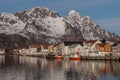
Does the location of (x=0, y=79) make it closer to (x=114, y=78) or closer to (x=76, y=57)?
(x=114, y=78)

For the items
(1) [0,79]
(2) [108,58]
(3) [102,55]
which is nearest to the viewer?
(1) [0,79]

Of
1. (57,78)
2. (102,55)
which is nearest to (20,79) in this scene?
(57,78)

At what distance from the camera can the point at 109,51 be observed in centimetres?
19888

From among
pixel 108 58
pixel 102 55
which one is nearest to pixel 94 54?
pixel 102 55

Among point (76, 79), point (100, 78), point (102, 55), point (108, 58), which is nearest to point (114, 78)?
point (100, 78)

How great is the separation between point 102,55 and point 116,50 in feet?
28.3

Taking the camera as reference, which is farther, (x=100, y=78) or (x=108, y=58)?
(x=108, y=58)

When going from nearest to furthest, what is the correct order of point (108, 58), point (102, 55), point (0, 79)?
1. point (0, 79)
2. point (108, 58)
3. point (102, 55)

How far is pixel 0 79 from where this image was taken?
271 feet

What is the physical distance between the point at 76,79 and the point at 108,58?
97881 millimetres

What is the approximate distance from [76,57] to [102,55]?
14.1 meters

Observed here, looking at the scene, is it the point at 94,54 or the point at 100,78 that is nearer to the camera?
the point at 100,78

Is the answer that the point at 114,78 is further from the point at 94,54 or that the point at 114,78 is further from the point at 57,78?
the point at 94,54

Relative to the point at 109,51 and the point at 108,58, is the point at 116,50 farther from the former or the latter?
the point at 108,58
